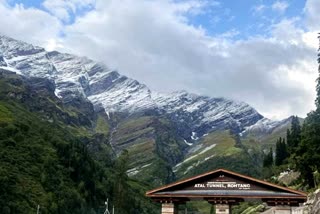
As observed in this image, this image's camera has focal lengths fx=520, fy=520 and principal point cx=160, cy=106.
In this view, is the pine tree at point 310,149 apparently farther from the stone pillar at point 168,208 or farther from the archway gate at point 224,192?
the stone pillar at point 168,208

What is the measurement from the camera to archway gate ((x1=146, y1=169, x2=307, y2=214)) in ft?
142

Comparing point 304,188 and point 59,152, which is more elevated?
point 59,152

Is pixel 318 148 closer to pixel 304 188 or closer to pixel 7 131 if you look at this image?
pixel 304 188

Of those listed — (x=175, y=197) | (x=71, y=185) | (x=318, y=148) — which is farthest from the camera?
(x=71, y=185)

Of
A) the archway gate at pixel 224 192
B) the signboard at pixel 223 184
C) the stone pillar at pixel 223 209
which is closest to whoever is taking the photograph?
the archway gate at pixel 224 192

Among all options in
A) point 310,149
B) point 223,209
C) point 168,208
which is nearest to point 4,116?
point 310,149

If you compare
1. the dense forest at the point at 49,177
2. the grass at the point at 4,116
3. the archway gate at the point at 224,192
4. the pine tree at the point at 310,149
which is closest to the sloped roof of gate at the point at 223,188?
the archway gate at the point at 224,192

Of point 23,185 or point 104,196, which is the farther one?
point 104,196

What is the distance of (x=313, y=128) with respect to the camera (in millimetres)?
79812

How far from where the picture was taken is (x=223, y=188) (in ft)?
147

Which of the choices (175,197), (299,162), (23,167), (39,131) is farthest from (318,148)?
(39,131)

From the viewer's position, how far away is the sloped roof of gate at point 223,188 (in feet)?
143

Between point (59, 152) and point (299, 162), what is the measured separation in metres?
98.6

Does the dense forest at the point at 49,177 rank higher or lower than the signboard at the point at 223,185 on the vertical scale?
higher
